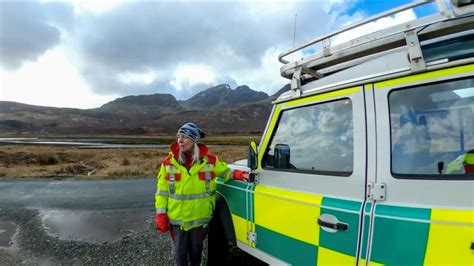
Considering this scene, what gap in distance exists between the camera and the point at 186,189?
3.21 meters

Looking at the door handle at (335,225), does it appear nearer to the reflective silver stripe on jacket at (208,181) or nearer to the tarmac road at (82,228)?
the reflective silver stripe on jacket at (208,181)

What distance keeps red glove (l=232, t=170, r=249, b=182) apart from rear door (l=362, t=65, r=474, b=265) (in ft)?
4.13

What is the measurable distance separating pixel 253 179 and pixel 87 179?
39.4 feet

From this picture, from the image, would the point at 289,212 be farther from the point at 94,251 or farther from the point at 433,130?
the point at 94,251

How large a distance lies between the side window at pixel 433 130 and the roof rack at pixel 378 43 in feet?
0.68

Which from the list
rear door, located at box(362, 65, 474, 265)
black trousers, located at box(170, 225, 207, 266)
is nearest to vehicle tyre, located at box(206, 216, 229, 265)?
black trousers, located at box(170, 225, 207, 266)

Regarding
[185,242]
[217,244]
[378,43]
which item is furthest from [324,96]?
[217,244]

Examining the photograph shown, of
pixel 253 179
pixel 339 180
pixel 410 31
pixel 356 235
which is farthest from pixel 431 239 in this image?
pixel 253 179

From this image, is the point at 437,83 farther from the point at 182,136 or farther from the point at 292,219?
the point at 182,136

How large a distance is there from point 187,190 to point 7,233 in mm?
4964

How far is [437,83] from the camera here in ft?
6.19

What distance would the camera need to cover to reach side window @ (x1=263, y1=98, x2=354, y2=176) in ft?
7.45

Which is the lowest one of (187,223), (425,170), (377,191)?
(187,223)

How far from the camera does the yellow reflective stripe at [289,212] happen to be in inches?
89.5
